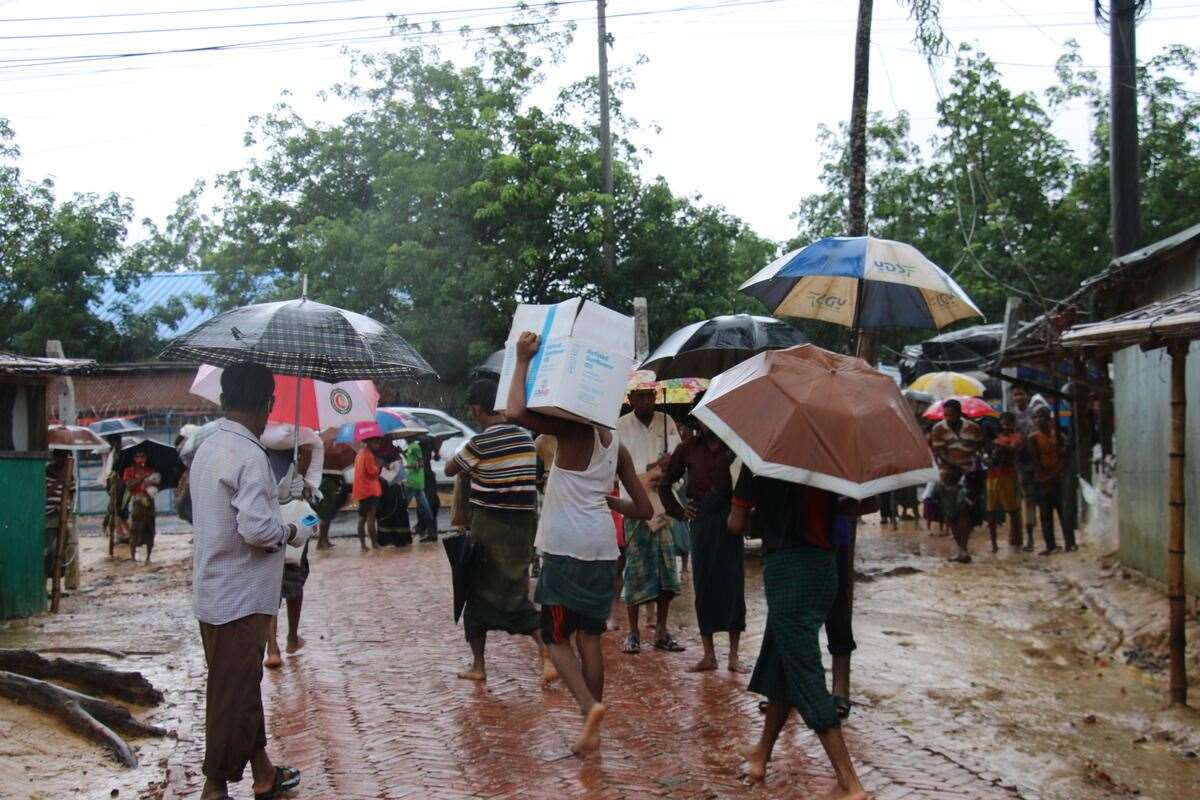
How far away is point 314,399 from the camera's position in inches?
324

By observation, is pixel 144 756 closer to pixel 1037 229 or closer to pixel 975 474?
pixel 975 474

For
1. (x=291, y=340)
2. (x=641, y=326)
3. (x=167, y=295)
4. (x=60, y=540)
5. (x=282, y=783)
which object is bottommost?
(x=282, y=783)

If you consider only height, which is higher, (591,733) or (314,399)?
(314,399)

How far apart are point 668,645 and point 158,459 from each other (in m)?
10.8

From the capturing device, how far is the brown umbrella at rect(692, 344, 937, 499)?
15.7 ft

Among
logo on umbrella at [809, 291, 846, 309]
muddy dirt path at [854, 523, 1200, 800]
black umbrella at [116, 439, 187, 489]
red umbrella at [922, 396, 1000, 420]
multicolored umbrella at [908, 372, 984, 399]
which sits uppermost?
logo on umbrella at [809, 291, 846, 309]

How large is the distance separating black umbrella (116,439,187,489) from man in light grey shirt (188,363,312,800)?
1238 cm

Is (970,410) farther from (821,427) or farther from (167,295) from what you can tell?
(167,295)

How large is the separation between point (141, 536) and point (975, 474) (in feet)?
37.8

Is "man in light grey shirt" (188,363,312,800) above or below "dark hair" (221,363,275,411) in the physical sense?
below

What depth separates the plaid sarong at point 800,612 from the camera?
16.6 ft

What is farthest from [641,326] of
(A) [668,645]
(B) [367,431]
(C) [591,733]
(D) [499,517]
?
(C) [591,733]

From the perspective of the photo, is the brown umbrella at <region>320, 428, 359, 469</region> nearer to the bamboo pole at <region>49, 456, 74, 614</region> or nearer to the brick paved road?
the bamboo pole at <region>49, 456, 74, 614</region>

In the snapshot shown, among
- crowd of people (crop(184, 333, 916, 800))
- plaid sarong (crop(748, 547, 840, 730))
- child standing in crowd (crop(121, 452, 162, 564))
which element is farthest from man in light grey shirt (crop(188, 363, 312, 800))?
child standing in crowd (crop(121, 452, 162, 564))
